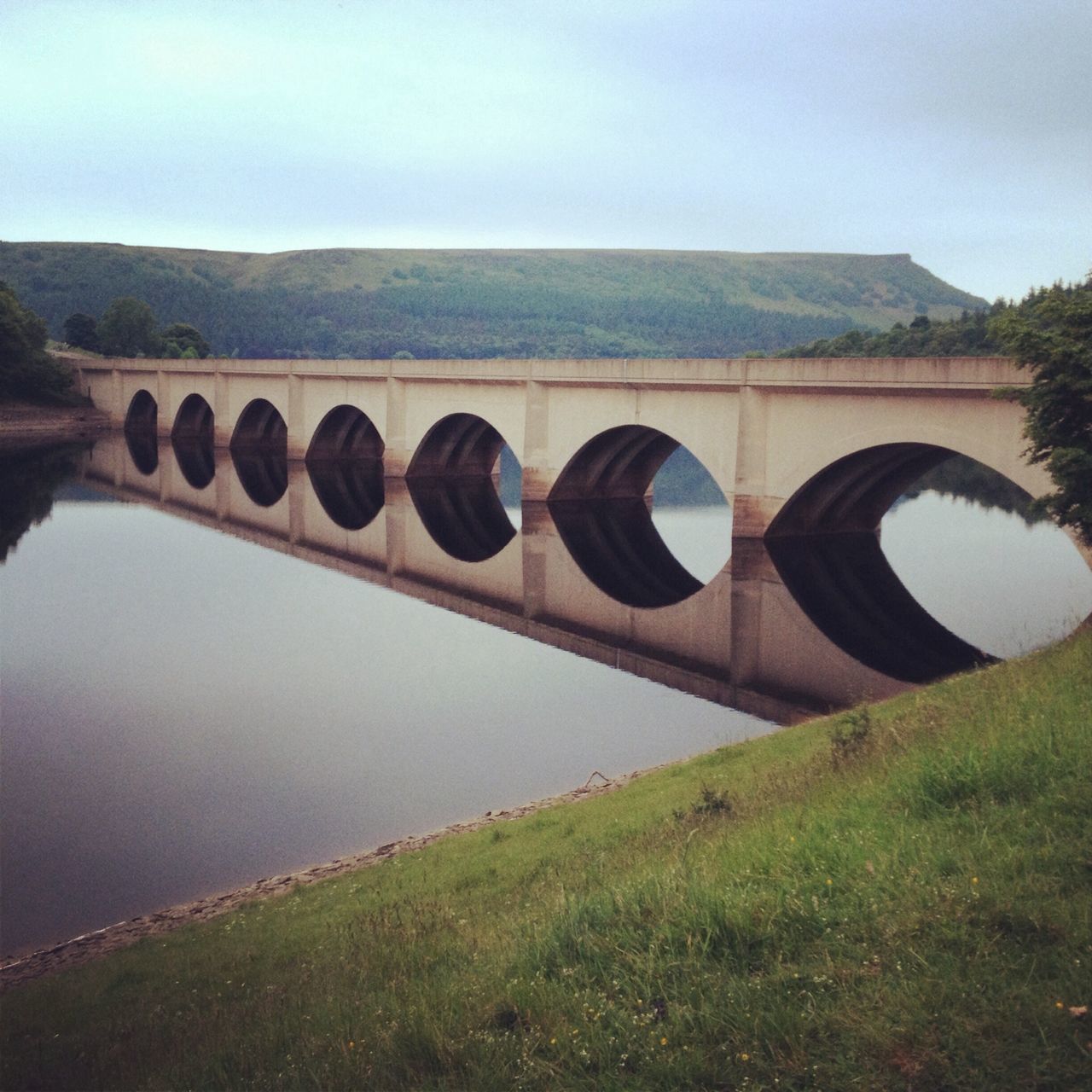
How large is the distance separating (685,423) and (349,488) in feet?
70.6

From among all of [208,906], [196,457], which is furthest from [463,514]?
[208,906]

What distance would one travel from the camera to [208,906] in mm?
11570

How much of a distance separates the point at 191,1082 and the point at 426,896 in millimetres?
3927

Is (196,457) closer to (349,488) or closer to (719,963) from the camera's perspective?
(349,488)

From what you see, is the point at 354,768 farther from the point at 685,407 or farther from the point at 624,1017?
the point at 685,407

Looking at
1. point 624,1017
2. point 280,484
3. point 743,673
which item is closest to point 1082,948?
point 624,1017

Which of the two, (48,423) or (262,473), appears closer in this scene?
(262,473)

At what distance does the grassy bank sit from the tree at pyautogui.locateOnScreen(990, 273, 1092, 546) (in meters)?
6.10

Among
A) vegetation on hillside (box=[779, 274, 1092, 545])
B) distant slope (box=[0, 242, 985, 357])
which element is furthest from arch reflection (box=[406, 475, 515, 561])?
distant slope (box=[0, 242, 985, 357])

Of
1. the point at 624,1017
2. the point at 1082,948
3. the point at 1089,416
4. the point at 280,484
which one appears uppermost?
the point at 1089,416

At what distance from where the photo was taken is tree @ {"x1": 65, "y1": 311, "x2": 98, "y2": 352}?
351 feet

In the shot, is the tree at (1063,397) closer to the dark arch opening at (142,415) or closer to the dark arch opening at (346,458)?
the dark arch opening at (346,458)

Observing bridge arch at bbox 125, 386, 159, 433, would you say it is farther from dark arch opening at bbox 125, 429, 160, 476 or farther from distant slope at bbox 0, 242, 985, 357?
distant slope at bbox 0, 242, 985, 357

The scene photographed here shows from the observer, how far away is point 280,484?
50.8 metres
